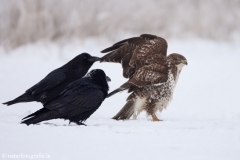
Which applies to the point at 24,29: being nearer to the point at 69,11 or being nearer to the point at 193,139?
the point at 69,11

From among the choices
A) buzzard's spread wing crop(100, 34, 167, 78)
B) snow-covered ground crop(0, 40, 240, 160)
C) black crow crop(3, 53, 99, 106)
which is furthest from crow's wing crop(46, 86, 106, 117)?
buzzard's spread wing crop(100, 34, 167, 78)

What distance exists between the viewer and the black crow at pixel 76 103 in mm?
6393

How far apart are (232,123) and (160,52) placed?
5.16 feet

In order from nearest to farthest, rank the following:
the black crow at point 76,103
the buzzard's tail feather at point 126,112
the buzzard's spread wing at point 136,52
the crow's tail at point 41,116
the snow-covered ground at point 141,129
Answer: the snow-covered ground at point 141,129, the crow's tail at point 41,116, the black crow at point 76,103, the buzzard's tail feather at point 126,112, the buzzard's spread wing at point 136,52

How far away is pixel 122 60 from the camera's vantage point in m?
8.08

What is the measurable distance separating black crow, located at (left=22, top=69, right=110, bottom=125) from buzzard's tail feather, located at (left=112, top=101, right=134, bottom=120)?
689 millimetres

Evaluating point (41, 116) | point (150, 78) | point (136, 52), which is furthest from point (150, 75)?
point (41, 116)

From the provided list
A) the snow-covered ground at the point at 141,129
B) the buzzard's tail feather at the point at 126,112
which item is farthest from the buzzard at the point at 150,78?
the snow-covered ground at the point at 141,129

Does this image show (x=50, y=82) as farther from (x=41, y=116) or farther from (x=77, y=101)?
(x=41, y=116)

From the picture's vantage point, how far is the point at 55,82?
760 cm

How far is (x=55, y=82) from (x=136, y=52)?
119cm

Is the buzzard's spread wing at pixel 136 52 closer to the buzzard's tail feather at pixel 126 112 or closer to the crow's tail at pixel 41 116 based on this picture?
the buzzard's tail feather at pixel 126 112

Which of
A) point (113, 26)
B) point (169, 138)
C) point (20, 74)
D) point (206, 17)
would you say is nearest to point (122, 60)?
point (169, 138)

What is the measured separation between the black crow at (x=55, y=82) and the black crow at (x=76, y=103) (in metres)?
0.83
